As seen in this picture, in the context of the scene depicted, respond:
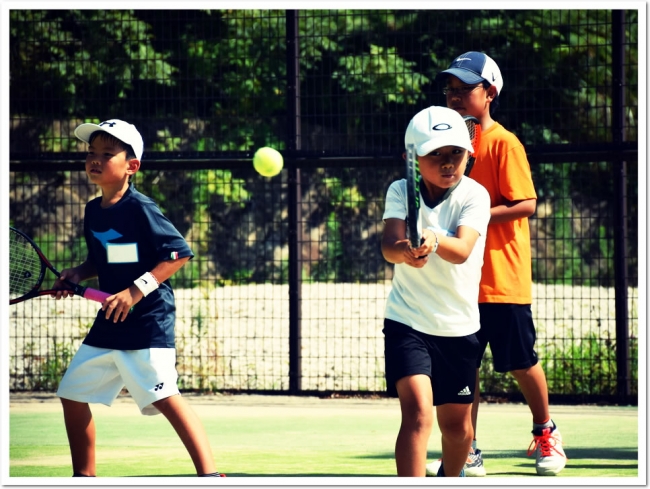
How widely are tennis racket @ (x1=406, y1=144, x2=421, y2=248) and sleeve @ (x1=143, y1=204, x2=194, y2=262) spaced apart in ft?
3.76

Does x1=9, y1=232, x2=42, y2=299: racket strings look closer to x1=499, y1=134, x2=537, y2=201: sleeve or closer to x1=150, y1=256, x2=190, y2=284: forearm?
x1=150, y1=256, x2=190, y2=284: forearm

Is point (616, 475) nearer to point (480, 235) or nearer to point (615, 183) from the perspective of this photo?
point (480, 235)

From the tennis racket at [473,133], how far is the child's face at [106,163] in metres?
1.45

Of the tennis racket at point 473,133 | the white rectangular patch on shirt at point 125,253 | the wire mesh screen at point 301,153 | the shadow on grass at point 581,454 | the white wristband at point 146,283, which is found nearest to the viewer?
the white wristband at point 146,283

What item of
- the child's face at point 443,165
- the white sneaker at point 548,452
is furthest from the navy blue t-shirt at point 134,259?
the white sneaker at point 548,452

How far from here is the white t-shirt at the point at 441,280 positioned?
3.56 m

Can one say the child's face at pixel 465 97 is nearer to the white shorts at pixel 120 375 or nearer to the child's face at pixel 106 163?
the child's face at pixel 106 163

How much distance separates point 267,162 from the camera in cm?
622

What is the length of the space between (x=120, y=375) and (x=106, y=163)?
2.87ft

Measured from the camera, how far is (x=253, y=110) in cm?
861

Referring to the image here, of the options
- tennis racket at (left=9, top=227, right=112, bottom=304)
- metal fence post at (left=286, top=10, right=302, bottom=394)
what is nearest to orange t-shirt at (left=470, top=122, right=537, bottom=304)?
tennis racket at (left=9, top=227, right=112, bottom=304)

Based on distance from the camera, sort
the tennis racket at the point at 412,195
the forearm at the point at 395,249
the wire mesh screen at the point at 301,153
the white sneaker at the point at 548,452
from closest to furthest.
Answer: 1. the tennis racket at the point at 412,195
2. the forearm at the point at 395,249
3. the white sneaker at the point at 548,452
4. the wire mesh screen at the point at 301,153

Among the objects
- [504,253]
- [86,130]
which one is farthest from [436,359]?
[86,130]

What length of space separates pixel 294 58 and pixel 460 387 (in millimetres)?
3671
